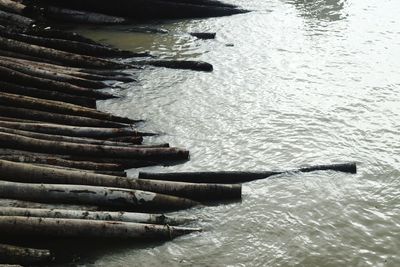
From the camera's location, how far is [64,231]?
234 inches

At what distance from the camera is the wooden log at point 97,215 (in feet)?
19.4

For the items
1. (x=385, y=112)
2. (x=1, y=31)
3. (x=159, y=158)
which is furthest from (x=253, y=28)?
(x=159, y=158)

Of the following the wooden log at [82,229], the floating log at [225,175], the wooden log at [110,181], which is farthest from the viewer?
the floating log at [225,175]

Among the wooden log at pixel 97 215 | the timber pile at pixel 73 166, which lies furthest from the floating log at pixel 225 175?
the wooden log at pixel 97 215

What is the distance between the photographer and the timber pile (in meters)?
6.05

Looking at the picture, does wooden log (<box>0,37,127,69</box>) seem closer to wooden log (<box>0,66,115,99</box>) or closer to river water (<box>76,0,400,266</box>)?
river water (<box>76,0,400,266</box>)

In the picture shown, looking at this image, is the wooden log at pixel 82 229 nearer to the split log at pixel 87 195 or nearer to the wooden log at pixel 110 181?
the split log at pixel 87 195

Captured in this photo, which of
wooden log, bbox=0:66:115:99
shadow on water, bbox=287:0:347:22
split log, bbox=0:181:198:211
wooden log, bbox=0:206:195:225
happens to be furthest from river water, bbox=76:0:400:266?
wooden log, bbox=0:66:115:99

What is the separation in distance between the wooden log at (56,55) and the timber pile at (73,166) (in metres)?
0.03

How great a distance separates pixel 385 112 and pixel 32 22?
11.5 m

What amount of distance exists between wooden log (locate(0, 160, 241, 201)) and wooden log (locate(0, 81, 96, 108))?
11.0 ft

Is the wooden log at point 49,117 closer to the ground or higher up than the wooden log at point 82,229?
higher up

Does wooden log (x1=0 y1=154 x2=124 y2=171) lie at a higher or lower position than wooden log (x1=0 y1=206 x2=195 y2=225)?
higher

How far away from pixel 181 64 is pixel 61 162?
22.9ft
